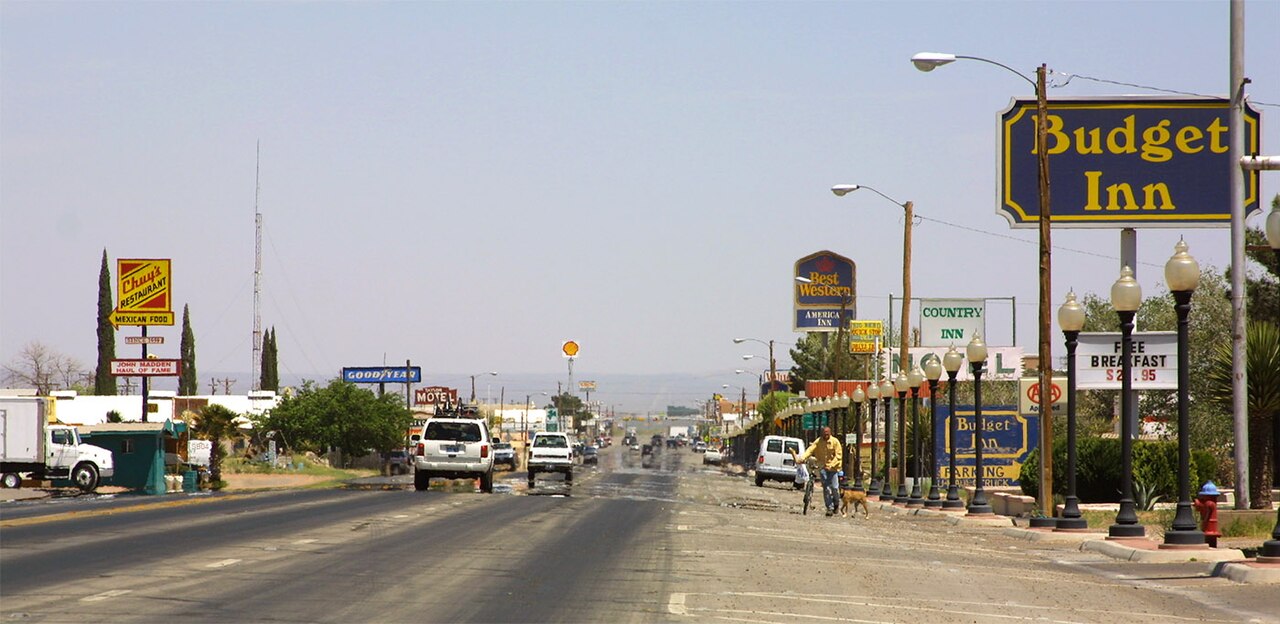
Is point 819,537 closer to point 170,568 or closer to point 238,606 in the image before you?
point 170,568

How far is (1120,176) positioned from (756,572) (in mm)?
24103

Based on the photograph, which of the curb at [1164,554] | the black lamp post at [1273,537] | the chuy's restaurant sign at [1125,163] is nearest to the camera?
the black lamp post at [1273,537]

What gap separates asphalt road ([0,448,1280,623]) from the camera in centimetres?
1265

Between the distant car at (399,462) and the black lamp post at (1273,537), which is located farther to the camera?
the distant car at (399,462)

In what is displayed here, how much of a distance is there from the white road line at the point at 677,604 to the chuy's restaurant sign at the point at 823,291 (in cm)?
6890

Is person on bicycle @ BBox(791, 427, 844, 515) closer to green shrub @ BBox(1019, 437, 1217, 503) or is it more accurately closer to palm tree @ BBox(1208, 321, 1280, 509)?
green shrub @ BBox(1019, 437, 1217, 503)

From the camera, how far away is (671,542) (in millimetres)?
21547

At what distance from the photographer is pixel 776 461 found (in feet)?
223

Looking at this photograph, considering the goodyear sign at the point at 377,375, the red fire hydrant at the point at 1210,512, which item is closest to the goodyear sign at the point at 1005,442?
the red fire hydrant at the point at 1210,512

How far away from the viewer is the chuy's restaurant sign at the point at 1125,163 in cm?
3747

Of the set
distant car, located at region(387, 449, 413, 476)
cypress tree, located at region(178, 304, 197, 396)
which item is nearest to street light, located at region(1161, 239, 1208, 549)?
distant car, located at region(387, 449, 413, 476)

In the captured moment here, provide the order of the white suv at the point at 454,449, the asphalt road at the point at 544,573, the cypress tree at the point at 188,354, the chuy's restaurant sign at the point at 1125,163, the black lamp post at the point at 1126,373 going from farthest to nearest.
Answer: the cypress tree at the point at 188,354, the white suv at the point at 454,449, the chuy's restaurant sign at the point at 1125,163, the black lamp post at the point at 1126,373, the asphalt road at the point at 544,573

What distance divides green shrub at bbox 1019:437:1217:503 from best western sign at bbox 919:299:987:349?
3029 cm

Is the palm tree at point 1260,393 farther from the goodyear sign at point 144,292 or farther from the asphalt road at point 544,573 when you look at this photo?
the goodyear sign at point 144,292
